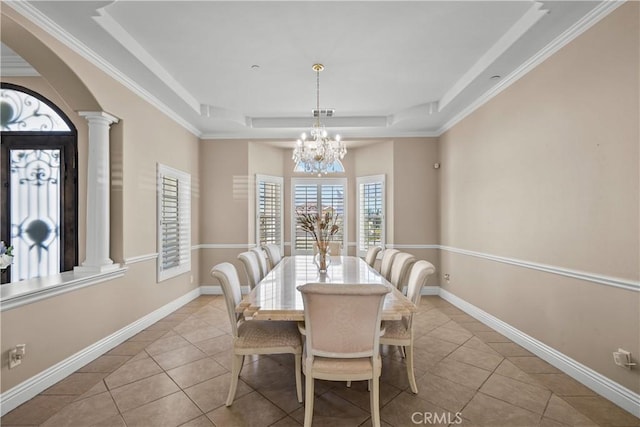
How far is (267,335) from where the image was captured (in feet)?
7.46

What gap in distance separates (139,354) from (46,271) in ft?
5.10

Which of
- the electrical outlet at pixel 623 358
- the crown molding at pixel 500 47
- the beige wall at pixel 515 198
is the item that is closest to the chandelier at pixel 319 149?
the crown molding at pixel 500 47

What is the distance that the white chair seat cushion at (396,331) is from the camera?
2328 millimetres

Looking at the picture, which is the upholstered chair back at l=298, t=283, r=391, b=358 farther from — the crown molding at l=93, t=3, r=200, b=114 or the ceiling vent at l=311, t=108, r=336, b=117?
the ceiling vent at l=311, t=108, r=336, b=117

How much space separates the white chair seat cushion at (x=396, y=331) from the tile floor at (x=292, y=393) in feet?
1.43

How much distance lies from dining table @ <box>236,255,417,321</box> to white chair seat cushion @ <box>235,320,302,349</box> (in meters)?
0.26

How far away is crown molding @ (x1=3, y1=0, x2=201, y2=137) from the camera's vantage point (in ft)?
7.29

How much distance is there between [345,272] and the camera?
3182 mm

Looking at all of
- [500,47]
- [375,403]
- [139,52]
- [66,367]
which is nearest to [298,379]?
[375,403]

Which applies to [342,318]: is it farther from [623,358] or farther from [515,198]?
[515,198]

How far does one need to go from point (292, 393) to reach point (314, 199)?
4.22m

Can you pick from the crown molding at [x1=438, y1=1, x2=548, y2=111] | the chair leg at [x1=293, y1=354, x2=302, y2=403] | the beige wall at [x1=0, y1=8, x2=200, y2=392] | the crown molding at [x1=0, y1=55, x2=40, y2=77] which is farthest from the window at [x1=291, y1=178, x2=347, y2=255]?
Answer: the crown molding at [x1=0, y1=55, x2=40, y2=77]

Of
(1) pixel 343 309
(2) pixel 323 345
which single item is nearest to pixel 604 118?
(1) pixel 343 309

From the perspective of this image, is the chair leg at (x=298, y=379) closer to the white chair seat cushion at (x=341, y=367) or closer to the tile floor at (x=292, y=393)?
the tile floor at (x=292, y=393)
